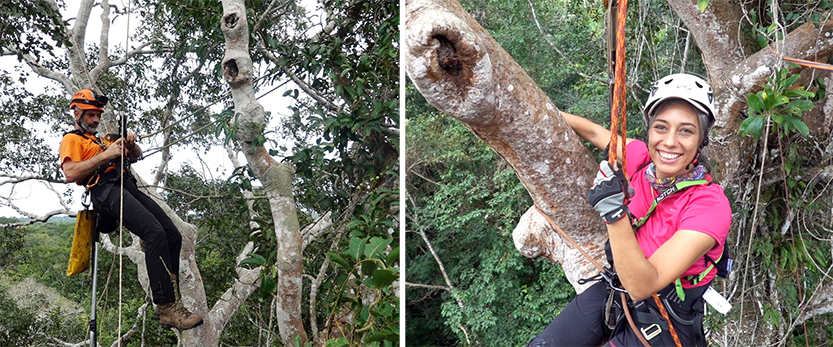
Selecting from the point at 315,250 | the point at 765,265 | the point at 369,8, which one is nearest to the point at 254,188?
the point at 315,250

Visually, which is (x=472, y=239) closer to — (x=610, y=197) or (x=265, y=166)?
(x=265, y=166)

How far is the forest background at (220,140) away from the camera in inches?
103

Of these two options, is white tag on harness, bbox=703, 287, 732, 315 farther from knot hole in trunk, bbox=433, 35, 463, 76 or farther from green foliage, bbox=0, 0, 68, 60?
green foliage, bbox=0, 0, 68, 60

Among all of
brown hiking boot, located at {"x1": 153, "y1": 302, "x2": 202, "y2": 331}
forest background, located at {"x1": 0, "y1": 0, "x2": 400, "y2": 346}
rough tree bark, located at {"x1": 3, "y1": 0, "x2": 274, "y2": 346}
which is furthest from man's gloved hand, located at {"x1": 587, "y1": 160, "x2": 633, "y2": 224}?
rough tree bark, located at {"x1": 3, "y1": 0, "x2": 274, "y2": 346}

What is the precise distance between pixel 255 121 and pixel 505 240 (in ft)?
12.5

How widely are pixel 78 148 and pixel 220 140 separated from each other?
0.93 meters

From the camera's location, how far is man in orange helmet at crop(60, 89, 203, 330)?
8.08 feet

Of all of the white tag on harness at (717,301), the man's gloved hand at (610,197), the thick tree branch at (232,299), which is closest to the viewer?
the man's gloved hand at (610,197)

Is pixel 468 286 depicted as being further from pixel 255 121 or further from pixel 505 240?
pixel 255 121

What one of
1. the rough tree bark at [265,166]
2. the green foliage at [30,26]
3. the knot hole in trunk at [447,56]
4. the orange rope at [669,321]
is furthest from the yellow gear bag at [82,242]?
the orange rope at [669,321]

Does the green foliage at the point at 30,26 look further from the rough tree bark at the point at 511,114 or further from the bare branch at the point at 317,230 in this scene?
the rough tree bark at the point at 511,114

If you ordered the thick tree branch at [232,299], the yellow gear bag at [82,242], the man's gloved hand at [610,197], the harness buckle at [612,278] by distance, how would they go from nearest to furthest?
1. the man's gloved hand at [610,197]
2. the harness buckle at [612,278]
3. the yellow gear bag at [82,242]
4. the thick tree branch at [232,299]

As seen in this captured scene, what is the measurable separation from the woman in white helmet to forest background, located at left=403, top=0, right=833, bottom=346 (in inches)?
8.5

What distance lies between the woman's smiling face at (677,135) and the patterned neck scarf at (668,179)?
1cm
